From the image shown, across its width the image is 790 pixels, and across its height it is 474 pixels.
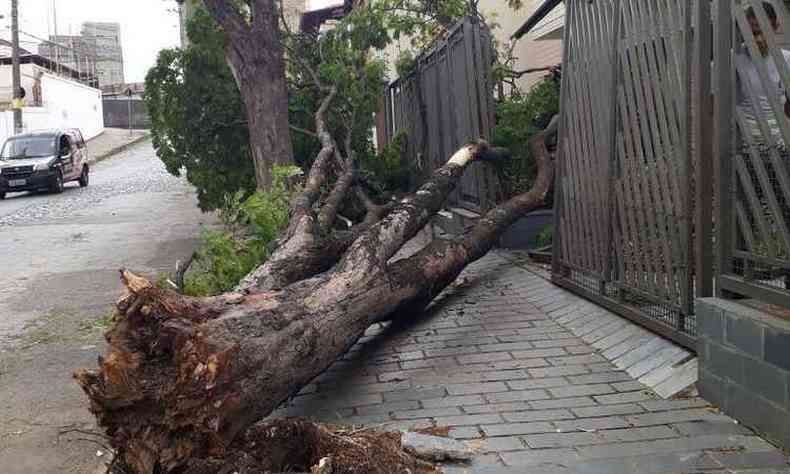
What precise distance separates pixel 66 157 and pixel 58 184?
4.39 feet

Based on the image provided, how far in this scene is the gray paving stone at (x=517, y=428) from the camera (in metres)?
4.24

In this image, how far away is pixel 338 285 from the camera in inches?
201

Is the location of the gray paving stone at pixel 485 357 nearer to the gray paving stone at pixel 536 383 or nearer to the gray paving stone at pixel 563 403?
the gray paving stone at pixel 536 383

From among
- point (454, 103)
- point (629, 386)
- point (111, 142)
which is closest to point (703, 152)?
point (629, 386)

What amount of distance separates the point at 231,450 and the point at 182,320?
612 millimetres

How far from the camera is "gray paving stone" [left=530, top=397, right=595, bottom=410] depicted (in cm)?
461

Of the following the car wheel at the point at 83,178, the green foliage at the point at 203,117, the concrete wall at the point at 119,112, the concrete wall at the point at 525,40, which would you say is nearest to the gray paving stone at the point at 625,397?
the green foliage at the point at 203,117

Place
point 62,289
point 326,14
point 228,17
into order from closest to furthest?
1. point 62,289
2. point 228,17
3. point 326,14

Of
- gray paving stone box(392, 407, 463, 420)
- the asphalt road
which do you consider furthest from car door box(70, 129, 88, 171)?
gray paving stone box(392, 407, 463, 420)

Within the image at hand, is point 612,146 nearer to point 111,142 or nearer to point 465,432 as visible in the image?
point 465,432

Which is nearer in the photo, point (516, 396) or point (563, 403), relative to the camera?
point (563, 403)

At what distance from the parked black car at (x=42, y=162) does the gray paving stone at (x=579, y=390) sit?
22752 millimetres

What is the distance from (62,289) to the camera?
32.3 ft

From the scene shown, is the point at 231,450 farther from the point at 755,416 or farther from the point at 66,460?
the point at 755,416
